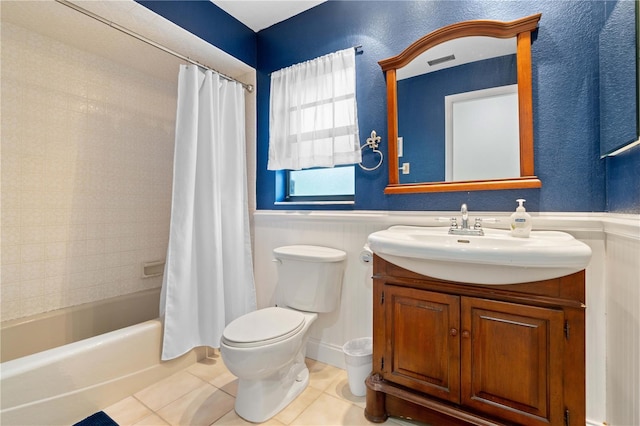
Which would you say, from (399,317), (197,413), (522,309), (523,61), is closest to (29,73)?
(197,413)

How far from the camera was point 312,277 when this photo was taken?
1.68 m

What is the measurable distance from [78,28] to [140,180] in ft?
3.39

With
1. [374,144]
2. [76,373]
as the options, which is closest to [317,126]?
[374,144]

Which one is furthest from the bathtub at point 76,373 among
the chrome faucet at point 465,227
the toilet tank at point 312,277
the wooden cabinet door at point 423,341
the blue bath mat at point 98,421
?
the chrome faucet at point 465,227

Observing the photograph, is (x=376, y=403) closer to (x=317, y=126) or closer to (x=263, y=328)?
(x=263, y=328)

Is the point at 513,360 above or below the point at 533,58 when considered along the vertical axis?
below

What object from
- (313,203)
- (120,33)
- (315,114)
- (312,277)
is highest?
(120,33)

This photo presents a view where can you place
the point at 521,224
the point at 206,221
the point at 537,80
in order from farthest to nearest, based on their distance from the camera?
the point at 206,221
the point at 537,80
the point at 521,224

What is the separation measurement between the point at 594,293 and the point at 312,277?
1.29 metres

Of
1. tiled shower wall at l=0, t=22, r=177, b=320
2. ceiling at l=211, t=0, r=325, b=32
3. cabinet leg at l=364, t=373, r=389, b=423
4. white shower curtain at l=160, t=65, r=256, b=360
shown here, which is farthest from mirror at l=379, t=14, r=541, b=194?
tiled shower wall at l=0, t=22, r=177, b=320

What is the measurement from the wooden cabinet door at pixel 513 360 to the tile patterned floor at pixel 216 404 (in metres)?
0.45

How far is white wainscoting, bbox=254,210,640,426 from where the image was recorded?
3.19ft

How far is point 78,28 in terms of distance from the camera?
1699mm

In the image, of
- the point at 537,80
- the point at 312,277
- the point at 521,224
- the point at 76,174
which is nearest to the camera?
the point at 521,224
